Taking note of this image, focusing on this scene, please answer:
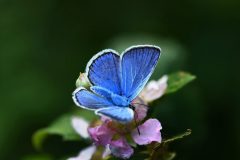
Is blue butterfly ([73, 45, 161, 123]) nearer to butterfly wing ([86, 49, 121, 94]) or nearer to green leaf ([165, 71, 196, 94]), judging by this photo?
butterfly wing ([86, 49, 121, 94])

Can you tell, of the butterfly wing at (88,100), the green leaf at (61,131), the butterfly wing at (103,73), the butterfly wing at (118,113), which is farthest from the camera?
the green leaf at (61,131)

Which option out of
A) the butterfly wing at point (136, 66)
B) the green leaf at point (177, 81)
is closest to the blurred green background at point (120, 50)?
the green leaf at point (177, 81)

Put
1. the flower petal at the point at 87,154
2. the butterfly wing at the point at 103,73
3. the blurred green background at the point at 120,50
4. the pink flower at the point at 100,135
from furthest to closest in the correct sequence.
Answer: the blurred green background at the point at 120,50, the flower petal at the point at 87,154, the pink flower at the point at 100,135, the butterfly wing at the point at 103,73

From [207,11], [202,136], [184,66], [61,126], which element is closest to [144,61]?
[61,126]

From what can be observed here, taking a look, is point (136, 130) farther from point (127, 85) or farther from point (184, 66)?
point (184, 66)

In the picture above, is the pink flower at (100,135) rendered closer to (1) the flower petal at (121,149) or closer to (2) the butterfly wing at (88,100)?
(1) the flower petal at (121,149)

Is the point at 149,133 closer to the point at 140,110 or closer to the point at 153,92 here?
the point at 140,110

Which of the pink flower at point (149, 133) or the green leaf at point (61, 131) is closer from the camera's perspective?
the pink flower at point (149, 133)
